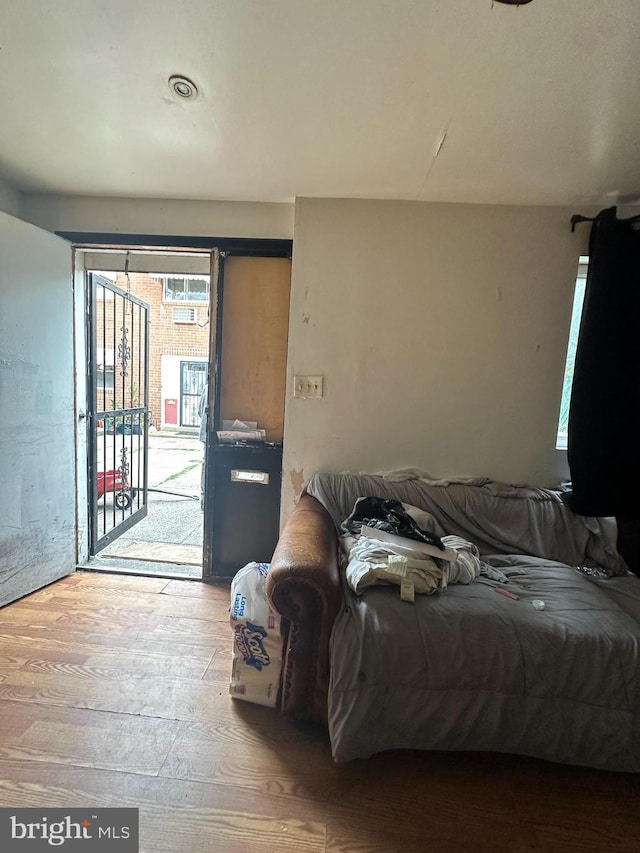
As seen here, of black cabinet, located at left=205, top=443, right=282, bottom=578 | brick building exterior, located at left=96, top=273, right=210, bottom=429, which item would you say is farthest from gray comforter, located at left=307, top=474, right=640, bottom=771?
brick building exterior, located at left=96, top=273, right=210, bottom=429

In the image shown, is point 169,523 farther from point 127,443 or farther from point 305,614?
point 305,614

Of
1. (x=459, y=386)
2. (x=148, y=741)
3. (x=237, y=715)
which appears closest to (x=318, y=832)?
(x=237, y=715)

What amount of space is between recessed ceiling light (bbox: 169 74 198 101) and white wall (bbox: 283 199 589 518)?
0.77 metres

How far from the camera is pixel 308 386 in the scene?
6.68ft

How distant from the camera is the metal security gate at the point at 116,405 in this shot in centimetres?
241

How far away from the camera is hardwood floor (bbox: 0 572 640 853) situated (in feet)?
3.29

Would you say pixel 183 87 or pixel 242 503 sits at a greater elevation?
pixel 183 87

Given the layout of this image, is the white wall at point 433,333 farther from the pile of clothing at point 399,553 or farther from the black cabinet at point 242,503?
the pile of clothing at point 399,553

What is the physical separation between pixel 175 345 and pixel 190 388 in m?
0.94

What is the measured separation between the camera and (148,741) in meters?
1.21

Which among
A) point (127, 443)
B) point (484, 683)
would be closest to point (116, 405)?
point (127, 443)

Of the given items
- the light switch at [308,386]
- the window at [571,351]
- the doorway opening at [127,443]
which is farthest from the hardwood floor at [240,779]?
the window at [571,351]

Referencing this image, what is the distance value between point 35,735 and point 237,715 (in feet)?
2.21

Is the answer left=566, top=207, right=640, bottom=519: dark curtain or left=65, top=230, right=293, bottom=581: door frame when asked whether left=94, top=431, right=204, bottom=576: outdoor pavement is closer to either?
left=65, top=230, right=293, bottom=581: door frame
